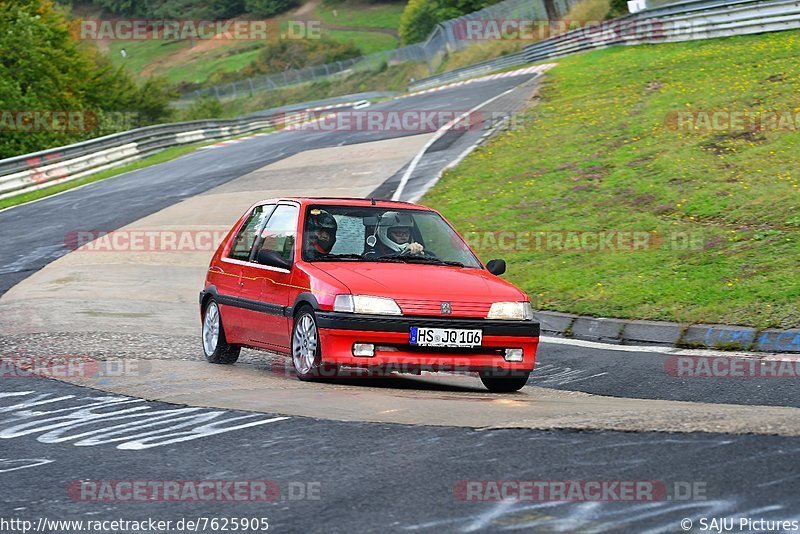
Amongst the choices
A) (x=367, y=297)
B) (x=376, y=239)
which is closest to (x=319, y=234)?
(x=376, y=239)

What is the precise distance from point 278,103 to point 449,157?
6539 centimetres

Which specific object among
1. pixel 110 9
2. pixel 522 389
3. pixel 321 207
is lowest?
pixel 522 389

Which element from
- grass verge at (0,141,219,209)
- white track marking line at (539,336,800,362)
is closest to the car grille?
white track marking line at (539,336,800,362)

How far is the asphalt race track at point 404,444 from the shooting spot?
208 inches

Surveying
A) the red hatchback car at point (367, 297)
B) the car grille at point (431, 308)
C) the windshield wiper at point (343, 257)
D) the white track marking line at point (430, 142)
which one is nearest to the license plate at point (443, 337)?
the red hatchback car at point (367, 297)

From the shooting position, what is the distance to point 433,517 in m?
5.16

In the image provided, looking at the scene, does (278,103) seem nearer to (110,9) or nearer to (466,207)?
(110,9)

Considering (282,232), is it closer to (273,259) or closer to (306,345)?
(273,259)

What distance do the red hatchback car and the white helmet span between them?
0.4 inches

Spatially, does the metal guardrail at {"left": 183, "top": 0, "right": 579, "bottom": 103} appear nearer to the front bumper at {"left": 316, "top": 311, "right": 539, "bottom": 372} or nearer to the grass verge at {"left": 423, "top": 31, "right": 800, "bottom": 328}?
the grass verge at {"left": 423, "top": 31, "right": 800, "bottom": 328}

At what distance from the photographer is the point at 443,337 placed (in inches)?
365

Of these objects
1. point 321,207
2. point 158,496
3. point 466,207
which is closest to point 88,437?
point 158,496

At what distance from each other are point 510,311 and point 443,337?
66cm

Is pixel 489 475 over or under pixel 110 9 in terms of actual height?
under
